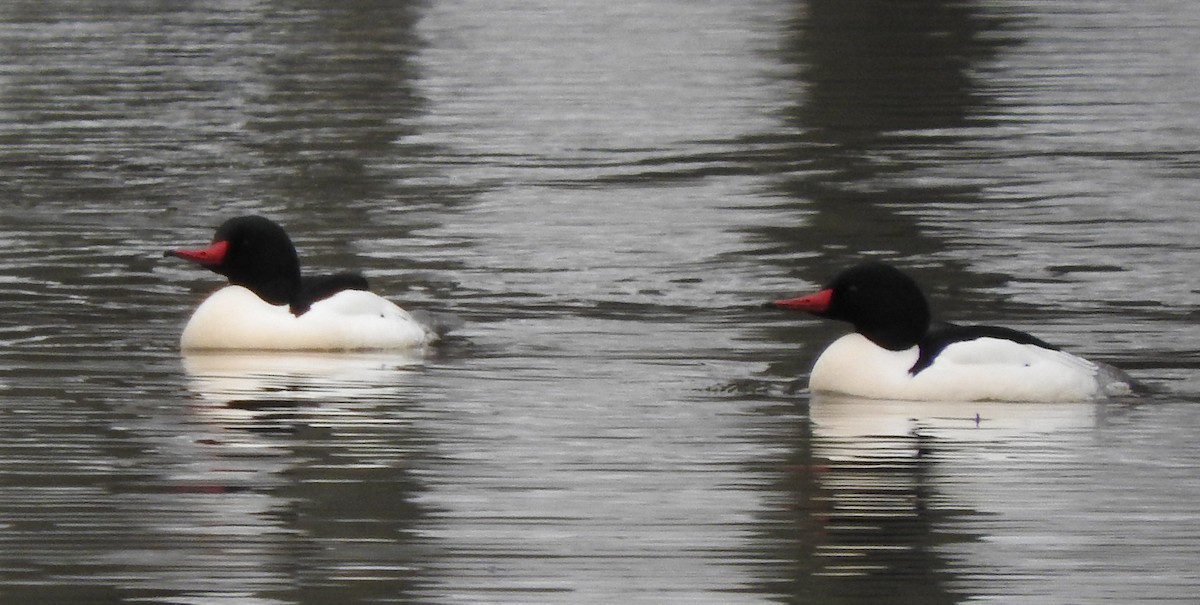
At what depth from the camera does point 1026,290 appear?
15156 mm

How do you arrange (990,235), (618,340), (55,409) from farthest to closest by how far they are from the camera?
(990,235), (618,340), (55,409)

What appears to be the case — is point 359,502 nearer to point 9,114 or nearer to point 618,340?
point 618,340

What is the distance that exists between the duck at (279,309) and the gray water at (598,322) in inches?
6.3

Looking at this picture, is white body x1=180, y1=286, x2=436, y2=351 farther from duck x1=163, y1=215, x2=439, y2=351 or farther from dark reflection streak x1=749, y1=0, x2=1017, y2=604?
dark reflection streak x1=749, y1=0, x2=1017, y2=604

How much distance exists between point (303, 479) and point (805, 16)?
1082 inches

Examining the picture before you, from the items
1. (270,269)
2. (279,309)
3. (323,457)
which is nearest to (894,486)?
(323,457)

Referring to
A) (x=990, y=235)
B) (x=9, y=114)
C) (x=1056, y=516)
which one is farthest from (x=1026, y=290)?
(x=9, y=114)

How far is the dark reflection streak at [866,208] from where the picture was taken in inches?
333

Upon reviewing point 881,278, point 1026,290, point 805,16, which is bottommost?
point 805,16

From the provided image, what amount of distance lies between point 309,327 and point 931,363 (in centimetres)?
335

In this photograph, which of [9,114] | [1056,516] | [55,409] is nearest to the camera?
[1056,516]

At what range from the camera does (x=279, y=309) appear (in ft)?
45.3

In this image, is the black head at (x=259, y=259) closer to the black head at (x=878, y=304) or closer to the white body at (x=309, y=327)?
the white body at (x=309, y=327)

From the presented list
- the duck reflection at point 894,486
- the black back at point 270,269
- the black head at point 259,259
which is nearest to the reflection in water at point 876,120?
the black back at point 270,269
